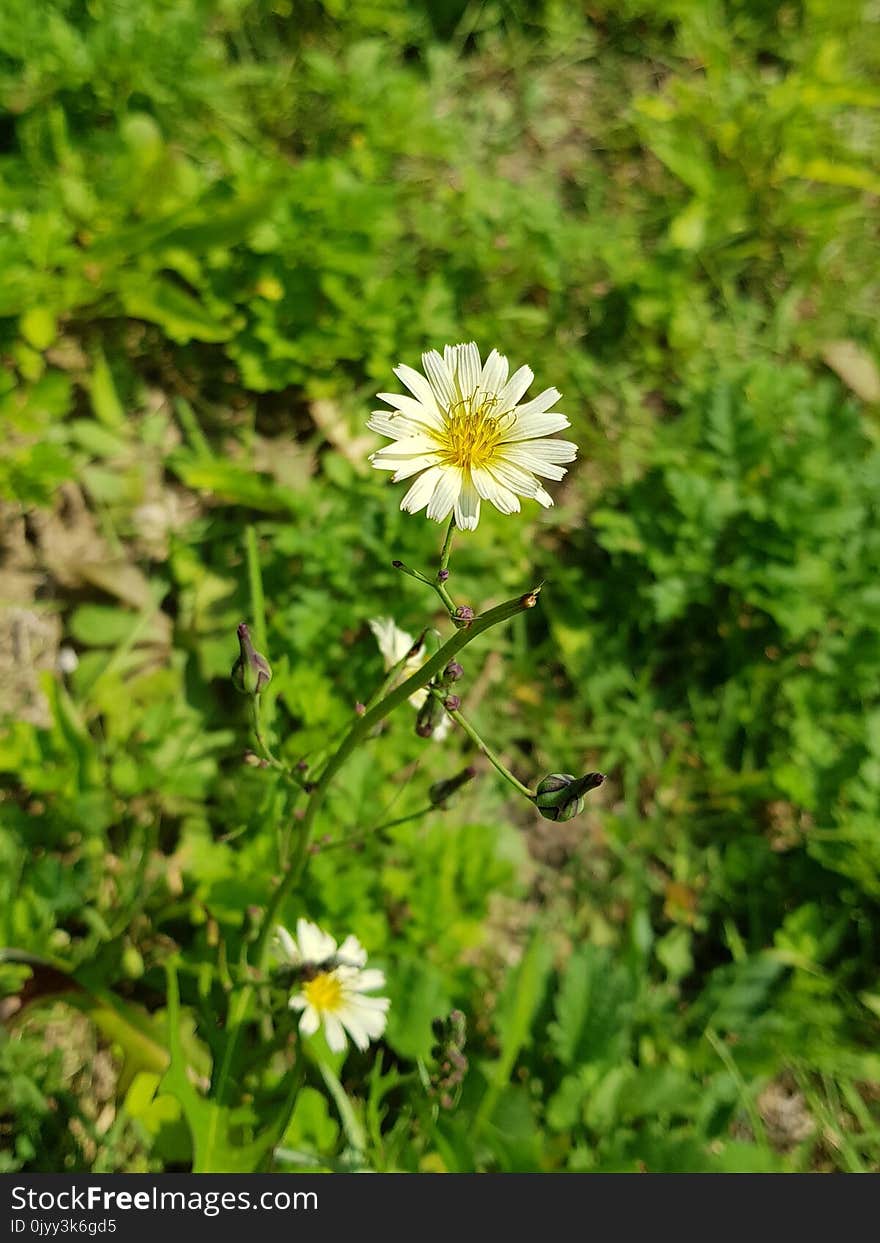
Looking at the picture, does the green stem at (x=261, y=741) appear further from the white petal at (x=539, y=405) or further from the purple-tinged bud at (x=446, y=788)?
the white petal at (x=539, y=405)

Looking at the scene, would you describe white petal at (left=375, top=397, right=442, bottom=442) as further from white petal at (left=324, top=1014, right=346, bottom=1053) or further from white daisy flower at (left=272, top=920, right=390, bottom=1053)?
white petal at (left=324, top=1014, right=346, bottom=1053)

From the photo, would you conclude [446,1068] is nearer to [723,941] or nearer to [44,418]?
[723,941]

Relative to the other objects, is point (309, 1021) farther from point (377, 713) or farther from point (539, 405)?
point (539, 405)

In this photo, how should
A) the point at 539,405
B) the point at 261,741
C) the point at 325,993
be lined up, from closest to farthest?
the point at 539,405
the point at 261,741
the point at 325,993

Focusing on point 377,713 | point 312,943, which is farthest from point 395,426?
point 312,943

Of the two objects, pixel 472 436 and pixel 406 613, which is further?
pixel 406 613

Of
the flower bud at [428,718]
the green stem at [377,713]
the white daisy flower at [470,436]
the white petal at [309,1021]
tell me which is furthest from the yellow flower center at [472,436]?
the white petal at [309,1021]

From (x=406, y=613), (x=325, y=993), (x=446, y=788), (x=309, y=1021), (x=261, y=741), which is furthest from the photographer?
(x=406, y=613)
